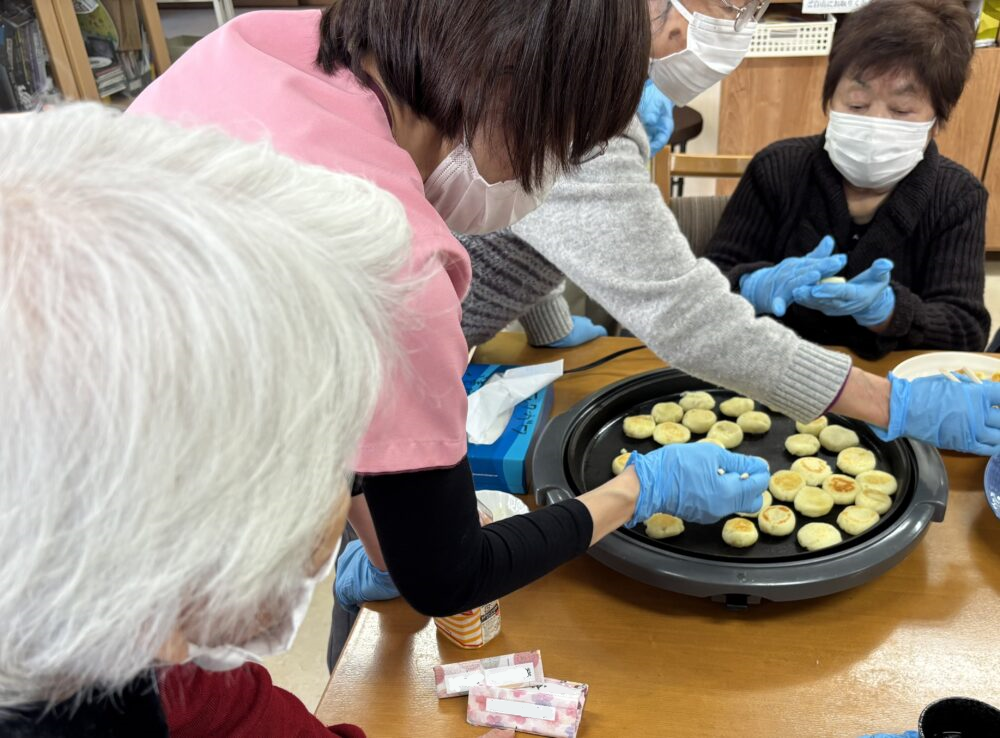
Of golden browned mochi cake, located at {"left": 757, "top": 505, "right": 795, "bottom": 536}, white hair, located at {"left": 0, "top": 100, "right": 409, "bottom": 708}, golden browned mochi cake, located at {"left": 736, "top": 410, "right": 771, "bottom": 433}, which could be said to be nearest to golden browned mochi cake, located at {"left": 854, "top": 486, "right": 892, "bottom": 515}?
golden browned mochi cake, located at {"left": 757, "top": 505, "right": 795, "bottom": 536}

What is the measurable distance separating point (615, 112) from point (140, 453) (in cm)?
63

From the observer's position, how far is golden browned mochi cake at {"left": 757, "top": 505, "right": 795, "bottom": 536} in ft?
3.59

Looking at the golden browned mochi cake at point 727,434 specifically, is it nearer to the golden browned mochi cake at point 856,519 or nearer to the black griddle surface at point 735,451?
the black griddle surface at point 735,451

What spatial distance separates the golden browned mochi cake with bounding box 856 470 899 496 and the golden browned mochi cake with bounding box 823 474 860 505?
0.01 metres

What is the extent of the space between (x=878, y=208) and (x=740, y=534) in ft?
3.71

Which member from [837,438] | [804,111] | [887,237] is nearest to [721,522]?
[837,438]

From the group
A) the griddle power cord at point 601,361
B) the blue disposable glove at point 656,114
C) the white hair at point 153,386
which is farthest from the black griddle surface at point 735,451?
the white hair at point 153,386

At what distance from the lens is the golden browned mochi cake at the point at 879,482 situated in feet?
3.73

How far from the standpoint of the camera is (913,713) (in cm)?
82

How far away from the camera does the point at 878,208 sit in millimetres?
1822

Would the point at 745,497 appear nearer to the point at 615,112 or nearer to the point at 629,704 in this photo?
the point at 629,704

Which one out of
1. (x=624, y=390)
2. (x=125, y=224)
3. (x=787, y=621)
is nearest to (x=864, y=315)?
(x=624, y=390)

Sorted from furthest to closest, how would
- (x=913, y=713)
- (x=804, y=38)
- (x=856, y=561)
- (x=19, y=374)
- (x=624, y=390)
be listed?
(x=804, y=38)
(x=624, y=390)
(x=856, y=561)
(x=913, y=713)
(x=19, y=374)

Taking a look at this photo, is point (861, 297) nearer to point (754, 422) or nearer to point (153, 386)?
point (754, 422)
